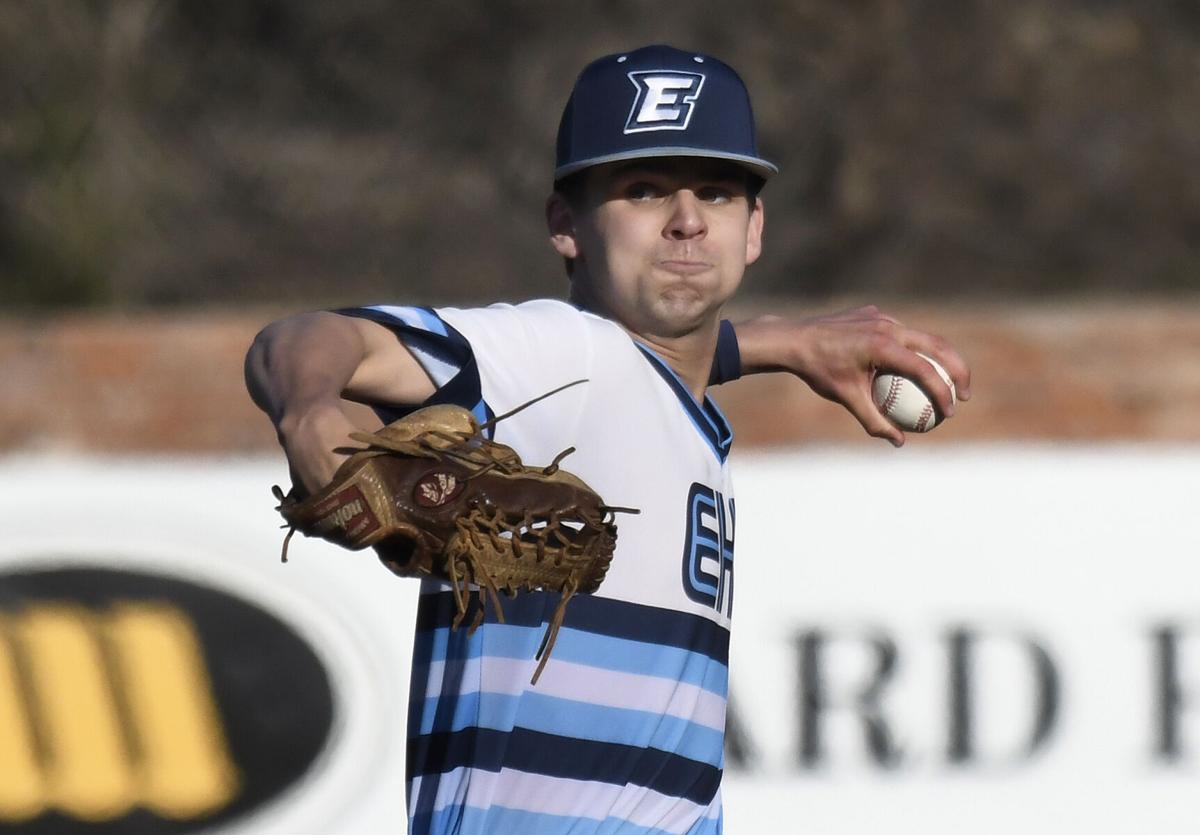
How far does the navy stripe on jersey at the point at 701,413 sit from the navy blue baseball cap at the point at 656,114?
0.87 feet

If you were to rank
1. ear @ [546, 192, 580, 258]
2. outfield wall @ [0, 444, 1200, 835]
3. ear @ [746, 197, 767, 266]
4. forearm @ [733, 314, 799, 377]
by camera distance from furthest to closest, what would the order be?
outfield wall @ [0, 444, 1200, 835] < forearm @ [733, 314, 799, 377] < ear @ [746, 197, 767, 266] < ear @ [546, 192, 580, 258]

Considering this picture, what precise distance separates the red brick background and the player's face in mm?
2891

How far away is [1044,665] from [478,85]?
572 centimetres

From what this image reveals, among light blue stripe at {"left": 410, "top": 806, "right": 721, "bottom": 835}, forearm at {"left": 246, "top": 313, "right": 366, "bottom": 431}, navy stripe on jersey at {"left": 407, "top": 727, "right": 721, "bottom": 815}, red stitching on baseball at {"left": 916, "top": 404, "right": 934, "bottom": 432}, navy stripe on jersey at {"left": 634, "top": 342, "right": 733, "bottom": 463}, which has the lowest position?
light blue stripe at {"left": 410, "top": 806, "right": 721, "bottom": 835}

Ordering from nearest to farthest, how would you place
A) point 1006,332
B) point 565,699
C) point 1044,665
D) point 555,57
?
point 565,699, point 1044,665, point 1006,332, point 555,57

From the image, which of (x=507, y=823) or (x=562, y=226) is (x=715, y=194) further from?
(x=507, y=823)

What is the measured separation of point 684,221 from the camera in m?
Result: 2.58

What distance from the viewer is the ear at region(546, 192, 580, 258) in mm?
2689

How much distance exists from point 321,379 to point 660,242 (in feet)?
2.19

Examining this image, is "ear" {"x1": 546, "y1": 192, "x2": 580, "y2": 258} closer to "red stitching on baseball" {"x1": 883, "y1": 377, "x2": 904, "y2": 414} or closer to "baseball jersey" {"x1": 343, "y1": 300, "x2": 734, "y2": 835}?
"baseball jersey" {"x1": 343, "y1": 300, "x2": 734, "y2": 835}

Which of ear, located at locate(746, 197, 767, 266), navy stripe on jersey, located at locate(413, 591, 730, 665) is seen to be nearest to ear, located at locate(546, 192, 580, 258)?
ear, located at locate(746, 197, 767, 266)

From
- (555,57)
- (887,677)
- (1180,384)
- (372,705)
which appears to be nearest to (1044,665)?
(887,677)

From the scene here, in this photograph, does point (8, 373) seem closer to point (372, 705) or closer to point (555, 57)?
point (372, 705)

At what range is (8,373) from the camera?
5.64 metres
